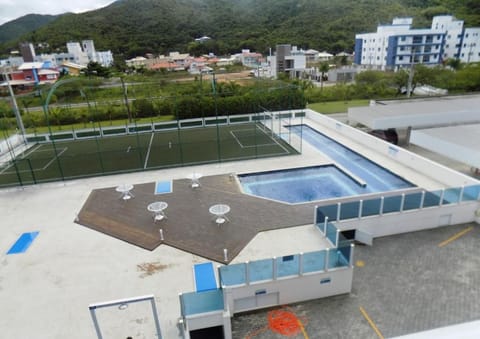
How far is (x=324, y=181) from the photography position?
49.2 ft

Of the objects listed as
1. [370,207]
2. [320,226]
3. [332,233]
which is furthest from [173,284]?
[370,207]

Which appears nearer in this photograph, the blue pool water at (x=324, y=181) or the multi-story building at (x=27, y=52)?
the blue pool water at (x=324, y=181)

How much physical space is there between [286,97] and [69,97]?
20771mm

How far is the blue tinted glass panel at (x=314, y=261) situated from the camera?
7.81m

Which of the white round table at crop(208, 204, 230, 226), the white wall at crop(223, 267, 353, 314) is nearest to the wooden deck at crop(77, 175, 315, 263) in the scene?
the white round table at crop(208, 204, 230, 226)

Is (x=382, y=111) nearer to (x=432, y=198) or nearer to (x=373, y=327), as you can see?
(x=432, y=198)

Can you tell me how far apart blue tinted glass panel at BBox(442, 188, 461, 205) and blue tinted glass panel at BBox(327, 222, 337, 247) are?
458 centimetres

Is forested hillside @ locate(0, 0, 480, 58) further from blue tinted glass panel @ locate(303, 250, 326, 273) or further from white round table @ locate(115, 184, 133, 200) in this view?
blue tinted glass panel @ locate(303, 250, 326, 273)

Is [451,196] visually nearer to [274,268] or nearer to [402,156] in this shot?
[402,156]

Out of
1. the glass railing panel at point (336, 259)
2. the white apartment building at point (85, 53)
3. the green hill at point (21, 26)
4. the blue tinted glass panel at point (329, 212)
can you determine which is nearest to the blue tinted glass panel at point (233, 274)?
the glass railing panel at point (336, 259)

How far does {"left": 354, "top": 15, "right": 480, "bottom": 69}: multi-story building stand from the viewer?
5597 cm

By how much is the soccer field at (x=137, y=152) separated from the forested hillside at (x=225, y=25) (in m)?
59.9

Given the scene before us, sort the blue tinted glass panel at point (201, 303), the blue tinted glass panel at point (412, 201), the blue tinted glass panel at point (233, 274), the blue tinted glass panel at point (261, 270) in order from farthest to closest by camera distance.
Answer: the blue tinted glass panel at point (412, 201)
the blue tinted glass panel at point (261, 270)
the blue tinted glass panel at point (233, 274)
the blue tinted glass panel at point (201, 303)

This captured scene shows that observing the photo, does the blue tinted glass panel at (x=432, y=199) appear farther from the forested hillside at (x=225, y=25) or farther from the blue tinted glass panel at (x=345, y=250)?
the forested hillside at (x=225, y=25)
